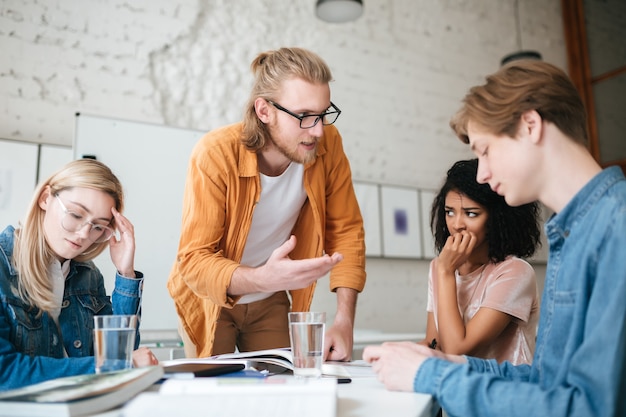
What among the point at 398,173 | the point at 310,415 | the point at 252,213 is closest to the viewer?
the point at 310,415

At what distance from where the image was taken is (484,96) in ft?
3.34

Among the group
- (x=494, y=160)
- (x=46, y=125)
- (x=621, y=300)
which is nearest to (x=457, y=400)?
(x=621, y=300)

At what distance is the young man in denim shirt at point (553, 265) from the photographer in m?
0.73

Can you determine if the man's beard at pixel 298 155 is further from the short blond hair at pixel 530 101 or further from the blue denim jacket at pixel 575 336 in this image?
the blue denim jacket at pixel 575 336

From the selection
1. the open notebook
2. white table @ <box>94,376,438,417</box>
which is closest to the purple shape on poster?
white table @ <box>94,376,438,417</box>

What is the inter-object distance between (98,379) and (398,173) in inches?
126

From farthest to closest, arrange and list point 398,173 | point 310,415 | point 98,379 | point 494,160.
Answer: point 398,173 → point 494,160 → point 98,379 → point 310,415

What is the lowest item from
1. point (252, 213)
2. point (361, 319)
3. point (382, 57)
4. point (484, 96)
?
point (361, 319)

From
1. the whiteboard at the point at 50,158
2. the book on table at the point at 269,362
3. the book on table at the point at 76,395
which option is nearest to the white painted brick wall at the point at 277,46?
the whiteboard at the point at 50,158

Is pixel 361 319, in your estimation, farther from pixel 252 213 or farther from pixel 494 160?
pixel 494 160

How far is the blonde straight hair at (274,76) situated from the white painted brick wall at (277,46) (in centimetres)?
141

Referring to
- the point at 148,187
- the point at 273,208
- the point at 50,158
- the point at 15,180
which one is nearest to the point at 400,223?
the point at 148,187

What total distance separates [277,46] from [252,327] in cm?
215

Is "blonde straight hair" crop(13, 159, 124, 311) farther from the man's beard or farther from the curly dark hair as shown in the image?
the curly dark hair
